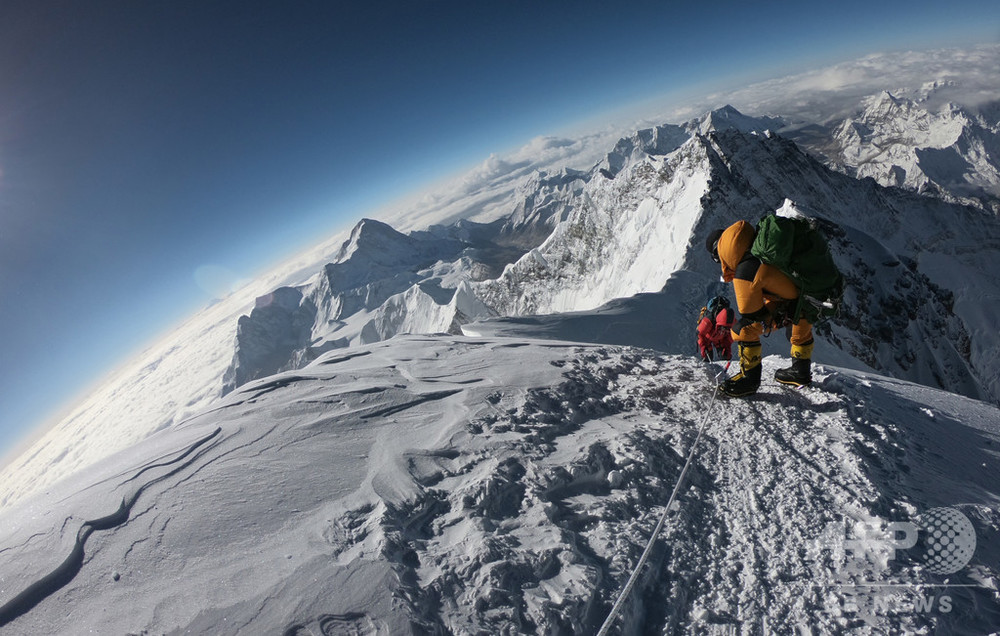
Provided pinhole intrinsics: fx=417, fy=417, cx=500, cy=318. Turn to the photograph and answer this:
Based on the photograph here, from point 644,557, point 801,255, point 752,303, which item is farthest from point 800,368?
point 644,557

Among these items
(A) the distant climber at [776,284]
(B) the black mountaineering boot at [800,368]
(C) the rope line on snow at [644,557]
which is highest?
(A) the distant climber at [776,284]

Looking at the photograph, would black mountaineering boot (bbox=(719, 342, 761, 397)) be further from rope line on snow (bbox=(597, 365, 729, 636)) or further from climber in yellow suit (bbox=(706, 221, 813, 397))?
rope line on snow (bbox=(597, 365, 729, 636))

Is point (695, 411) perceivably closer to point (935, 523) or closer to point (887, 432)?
point (887, 432)

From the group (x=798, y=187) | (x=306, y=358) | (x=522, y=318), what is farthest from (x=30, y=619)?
(x=306, y=358)

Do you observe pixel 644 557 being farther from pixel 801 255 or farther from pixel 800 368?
pixel 801 255

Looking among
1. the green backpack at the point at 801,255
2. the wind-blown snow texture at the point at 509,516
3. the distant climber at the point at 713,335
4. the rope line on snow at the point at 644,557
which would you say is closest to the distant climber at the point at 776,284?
the green backpack at the point at 801,255

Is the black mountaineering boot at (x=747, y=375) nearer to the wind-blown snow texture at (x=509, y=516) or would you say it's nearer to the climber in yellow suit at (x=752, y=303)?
the climber in yellow suit at (x=752, y=303)
